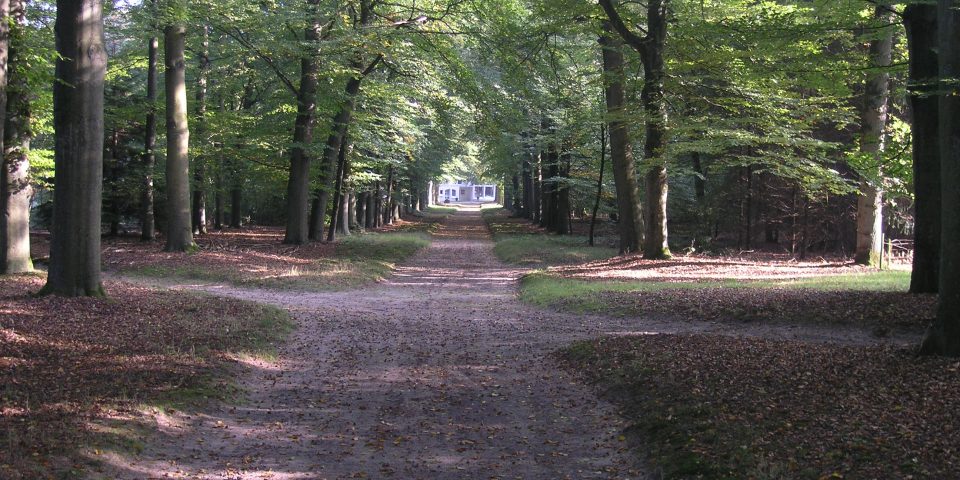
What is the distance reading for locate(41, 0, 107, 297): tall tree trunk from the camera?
11047 mm

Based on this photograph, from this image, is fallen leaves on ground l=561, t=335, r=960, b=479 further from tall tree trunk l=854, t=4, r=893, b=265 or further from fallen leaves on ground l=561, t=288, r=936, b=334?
tall tree trunk l=854, t=4, r=893, b=265

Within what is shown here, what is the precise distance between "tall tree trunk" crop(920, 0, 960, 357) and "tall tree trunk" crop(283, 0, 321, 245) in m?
18.7

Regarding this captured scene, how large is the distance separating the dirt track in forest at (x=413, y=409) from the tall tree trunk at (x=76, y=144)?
3.50 metres

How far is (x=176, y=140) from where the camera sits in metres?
21.3

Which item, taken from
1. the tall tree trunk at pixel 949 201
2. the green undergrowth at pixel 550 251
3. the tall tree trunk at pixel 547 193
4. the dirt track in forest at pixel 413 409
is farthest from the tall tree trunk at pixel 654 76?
the tall tree trunk at pixel 547 193

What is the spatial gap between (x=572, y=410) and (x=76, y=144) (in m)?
8.33

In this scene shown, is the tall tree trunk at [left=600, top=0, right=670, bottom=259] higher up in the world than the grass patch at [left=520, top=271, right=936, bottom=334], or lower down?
higher up

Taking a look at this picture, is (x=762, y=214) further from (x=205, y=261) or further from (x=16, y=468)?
(x=16, y=468)

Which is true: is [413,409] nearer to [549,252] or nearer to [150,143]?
[549,252]

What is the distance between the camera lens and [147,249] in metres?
23.1

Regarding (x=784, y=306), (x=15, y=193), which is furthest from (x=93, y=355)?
(x=784, y=306)

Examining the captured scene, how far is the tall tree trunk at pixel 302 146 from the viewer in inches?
941

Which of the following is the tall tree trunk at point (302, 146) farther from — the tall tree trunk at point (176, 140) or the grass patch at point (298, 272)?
the tall tree trunk at point (176, 140)

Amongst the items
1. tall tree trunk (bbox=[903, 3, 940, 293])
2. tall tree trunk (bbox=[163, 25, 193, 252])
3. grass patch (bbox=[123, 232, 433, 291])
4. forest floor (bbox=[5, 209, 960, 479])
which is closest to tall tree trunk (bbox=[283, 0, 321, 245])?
grass patch (bbox=[123, 232, 433, 291])
